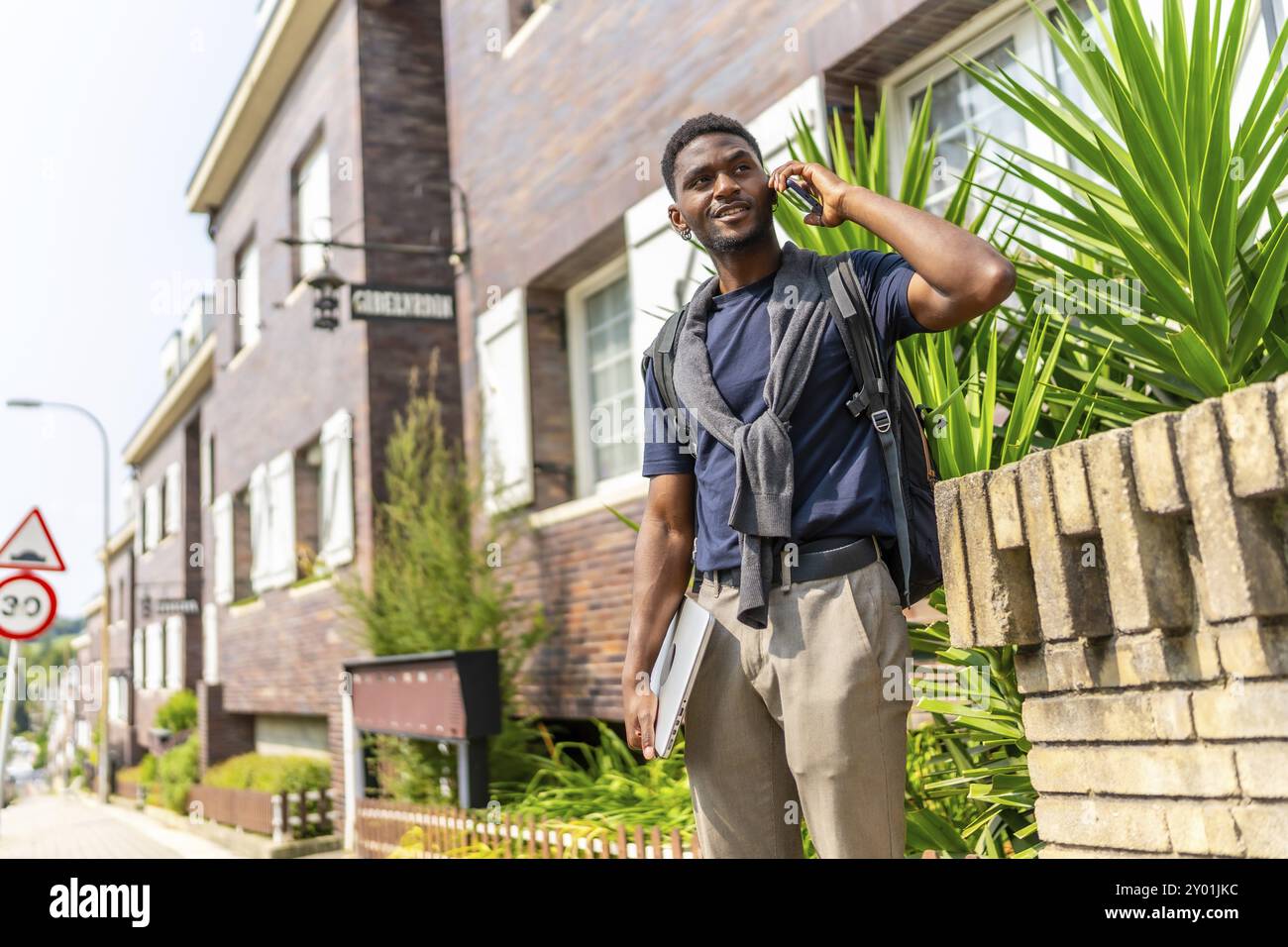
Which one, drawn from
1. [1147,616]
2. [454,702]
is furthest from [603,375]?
[1147,616]

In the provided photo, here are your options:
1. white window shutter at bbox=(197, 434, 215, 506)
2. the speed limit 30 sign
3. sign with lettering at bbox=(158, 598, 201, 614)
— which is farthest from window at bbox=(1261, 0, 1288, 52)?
sign with lettering at bbox=(158, 598, 201, 614)

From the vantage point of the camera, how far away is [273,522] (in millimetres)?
14680

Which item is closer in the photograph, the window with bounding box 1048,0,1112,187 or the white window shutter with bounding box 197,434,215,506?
the window with bounding box 1048,0,1112,187

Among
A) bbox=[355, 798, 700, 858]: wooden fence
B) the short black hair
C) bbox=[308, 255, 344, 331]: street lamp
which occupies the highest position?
bbox=[308, 255, 344, 331]: street lamp

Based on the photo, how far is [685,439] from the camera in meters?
2.48

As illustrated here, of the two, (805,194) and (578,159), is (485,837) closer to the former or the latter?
(578,159)

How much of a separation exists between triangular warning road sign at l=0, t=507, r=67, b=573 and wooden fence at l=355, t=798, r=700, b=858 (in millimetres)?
2907

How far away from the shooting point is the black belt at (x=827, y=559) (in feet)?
7.29

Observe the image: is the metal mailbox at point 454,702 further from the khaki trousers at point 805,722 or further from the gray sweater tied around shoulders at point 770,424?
the gray sweater tied around shoulders at point 770,424

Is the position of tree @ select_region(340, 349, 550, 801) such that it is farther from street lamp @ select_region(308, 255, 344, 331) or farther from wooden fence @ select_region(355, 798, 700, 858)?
street lamp @ select_region(308, 255, 344, 331)

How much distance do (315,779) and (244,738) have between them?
5.32 metres

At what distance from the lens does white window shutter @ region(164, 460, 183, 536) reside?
87.8 ft

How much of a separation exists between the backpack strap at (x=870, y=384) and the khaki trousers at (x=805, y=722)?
0.08m

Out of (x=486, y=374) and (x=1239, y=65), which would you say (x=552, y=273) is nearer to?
(x=486, y=374)
